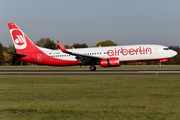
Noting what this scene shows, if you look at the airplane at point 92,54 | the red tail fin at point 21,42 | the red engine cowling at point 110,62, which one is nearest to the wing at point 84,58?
the airplane at point 92,54

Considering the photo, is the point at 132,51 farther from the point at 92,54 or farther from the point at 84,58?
the point at 84,58

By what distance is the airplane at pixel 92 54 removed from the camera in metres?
36.8

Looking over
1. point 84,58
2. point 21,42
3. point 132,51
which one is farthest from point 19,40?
point 132,51

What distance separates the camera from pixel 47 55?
40.8 meters

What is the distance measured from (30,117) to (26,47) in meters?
34.3

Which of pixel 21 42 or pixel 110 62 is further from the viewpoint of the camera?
pixel 21 42

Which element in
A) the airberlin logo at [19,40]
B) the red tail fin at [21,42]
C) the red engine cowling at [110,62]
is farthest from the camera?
the airberlin logo at [19,40]

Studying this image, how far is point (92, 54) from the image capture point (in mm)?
38781

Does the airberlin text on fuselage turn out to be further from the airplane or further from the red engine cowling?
the red engine cowling

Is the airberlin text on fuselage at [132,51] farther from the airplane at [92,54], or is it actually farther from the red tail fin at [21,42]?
the red tail fin at [21,42]

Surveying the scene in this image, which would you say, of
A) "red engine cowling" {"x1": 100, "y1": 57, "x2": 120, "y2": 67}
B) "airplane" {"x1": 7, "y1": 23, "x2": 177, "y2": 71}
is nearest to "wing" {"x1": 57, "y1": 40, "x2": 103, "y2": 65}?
"airplane" {"x1": 7, "y1": 23, "x2": 177, "y2": 71}

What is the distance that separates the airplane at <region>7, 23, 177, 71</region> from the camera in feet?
121

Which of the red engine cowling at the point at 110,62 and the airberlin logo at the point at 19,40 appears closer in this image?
the red engine cowling at the point at 110,62

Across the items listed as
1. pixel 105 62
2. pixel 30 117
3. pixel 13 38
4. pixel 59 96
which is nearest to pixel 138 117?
pixel 30 117
